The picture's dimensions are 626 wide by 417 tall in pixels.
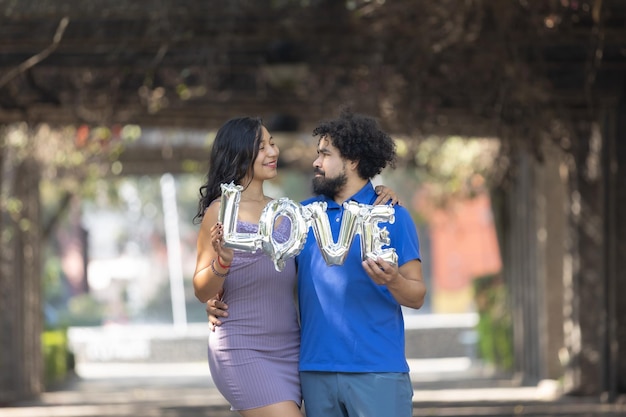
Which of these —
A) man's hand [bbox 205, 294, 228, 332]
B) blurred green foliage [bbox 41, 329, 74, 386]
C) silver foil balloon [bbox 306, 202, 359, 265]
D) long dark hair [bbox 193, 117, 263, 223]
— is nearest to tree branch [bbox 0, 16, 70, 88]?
long dark hair [bbox 193, 117, 263, 223]

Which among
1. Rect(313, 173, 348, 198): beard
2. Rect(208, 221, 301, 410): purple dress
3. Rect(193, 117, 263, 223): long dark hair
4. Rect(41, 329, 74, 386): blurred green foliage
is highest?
Rect(193, 117, 263, 223): long dark hair

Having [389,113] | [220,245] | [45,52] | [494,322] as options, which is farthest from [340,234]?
[494,322]

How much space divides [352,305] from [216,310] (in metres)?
0.56

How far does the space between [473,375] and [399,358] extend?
681 inches

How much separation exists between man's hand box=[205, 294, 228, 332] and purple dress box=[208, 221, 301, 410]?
0.07 feet

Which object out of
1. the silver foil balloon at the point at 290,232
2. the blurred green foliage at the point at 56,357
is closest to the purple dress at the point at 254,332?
the silver foil balloon at the point at 290,232

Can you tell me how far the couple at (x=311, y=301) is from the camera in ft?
17.1

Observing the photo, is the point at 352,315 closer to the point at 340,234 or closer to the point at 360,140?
the point at 340,234

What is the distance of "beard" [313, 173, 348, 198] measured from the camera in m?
5.36

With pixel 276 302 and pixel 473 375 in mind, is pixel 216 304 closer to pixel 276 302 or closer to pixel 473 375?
pixel 276 302

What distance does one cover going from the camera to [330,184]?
5.36m

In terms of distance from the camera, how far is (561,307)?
1747 centimetres

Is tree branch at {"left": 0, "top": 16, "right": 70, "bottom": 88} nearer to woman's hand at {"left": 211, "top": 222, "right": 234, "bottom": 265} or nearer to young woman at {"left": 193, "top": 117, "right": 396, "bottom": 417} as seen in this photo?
young woman at {"left": 193, "top": 117, "right": 396, "bottom": 417}

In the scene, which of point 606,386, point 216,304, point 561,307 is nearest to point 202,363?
point 561,307
